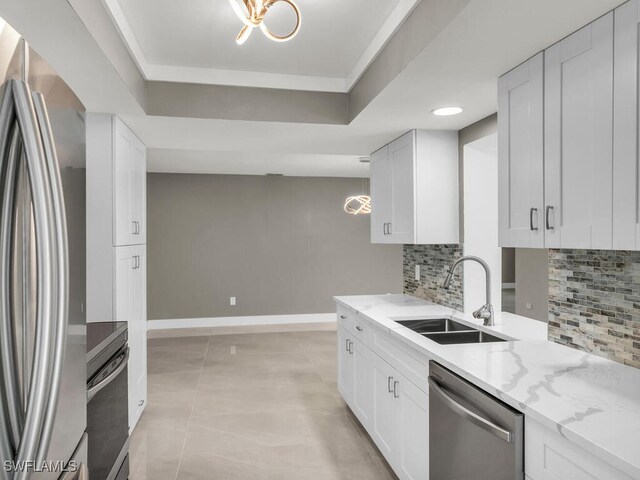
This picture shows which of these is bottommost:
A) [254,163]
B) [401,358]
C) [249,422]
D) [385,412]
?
[249,422]

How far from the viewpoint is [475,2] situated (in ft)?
4.94

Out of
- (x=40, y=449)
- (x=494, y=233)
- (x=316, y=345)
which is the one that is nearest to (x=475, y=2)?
(x=40, y=449)

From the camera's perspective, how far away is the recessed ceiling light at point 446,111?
2707 mm

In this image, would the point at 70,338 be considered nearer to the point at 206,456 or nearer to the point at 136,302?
the point at 206,456

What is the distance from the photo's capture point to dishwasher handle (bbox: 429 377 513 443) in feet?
4.84

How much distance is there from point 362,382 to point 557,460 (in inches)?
76.3

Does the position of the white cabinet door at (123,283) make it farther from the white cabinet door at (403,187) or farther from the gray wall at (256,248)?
the gray wall at (256,248)

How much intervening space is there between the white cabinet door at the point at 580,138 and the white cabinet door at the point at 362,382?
61.6 inches

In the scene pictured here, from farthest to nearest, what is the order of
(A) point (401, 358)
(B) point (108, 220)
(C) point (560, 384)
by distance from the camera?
(B) point (108, 220), (A) point (401, 358), (C) point (560, 384)

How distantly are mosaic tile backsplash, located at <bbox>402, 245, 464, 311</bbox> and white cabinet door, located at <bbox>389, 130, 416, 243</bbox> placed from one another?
0.36 meters

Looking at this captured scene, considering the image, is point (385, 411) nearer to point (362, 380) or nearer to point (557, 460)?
point (362, 380)

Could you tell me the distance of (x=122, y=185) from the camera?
10.1ft

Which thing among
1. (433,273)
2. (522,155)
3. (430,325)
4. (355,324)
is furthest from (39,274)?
(433,273)

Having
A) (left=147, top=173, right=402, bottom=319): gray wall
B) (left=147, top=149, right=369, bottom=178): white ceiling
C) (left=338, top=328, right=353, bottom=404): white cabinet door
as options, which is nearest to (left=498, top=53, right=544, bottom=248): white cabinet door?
(left=338, top=328, right=353, bottom=404): white cabinet door
